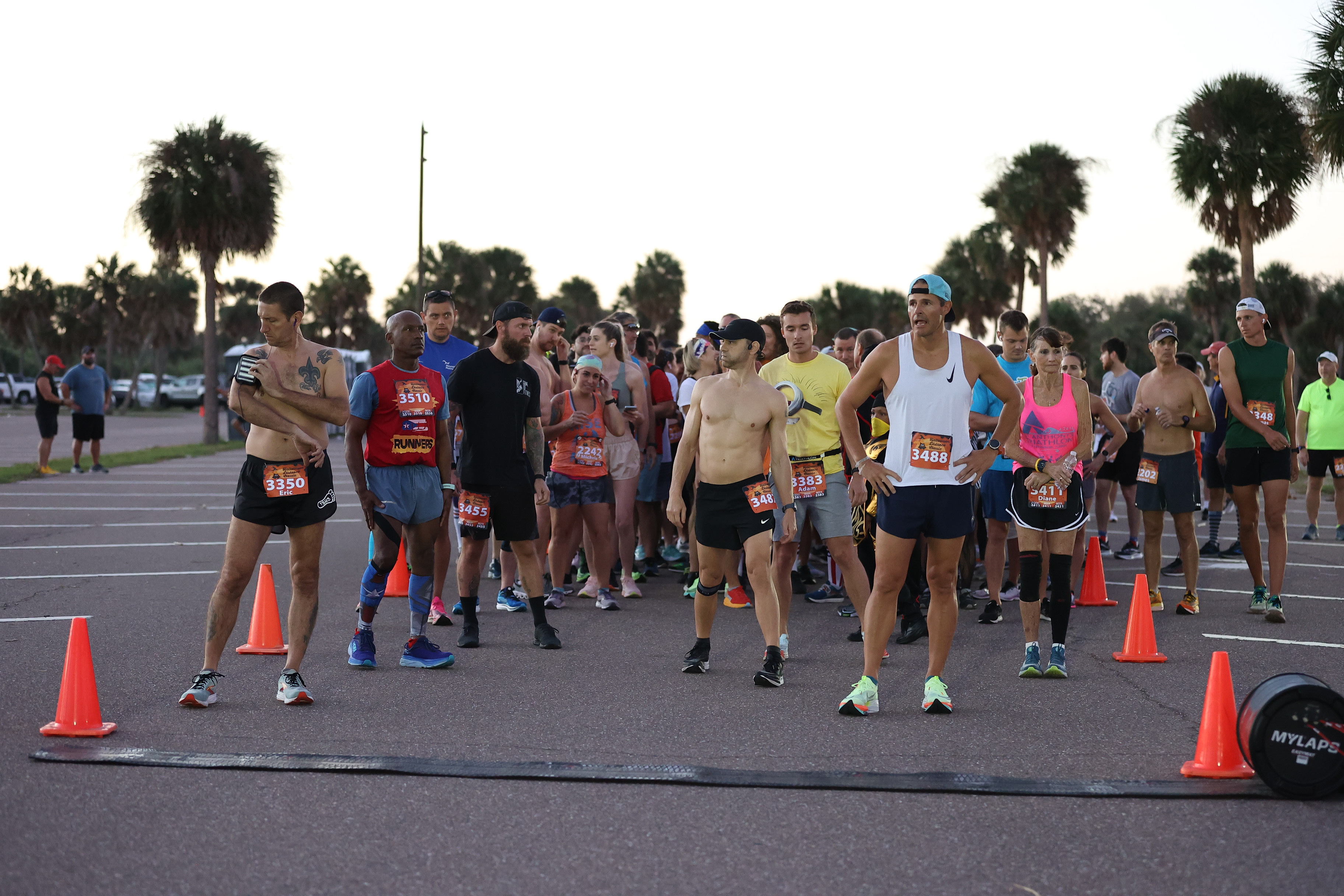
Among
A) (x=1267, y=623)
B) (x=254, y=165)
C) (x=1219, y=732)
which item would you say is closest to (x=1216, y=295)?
(x=254, y=165)

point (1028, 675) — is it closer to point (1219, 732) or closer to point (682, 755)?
point (1219, 732)

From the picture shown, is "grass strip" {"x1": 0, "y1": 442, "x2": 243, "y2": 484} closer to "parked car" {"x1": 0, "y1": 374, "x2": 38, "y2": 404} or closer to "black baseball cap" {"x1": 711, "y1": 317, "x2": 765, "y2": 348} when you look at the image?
"black baseball cap" {"x1": 711, "y1": 317, "x2": 765, "y2": 348}

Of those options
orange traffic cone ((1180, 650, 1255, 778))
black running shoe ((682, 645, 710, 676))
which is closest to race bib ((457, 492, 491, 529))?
black running shoe ((682, 645, 710, 676))

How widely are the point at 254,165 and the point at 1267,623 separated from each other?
30.5 metres

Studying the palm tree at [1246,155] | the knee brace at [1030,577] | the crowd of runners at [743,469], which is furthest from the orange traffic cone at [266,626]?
the palm tree at [1246,155]

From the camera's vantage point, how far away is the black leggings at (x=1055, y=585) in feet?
21.7

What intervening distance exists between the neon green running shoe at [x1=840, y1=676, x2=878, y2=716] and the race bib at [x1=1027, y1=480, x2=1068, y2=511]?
5.82 ft

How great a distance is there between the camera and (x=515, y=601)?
8703mm

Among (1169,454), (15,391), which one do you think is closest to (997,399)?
(1169,454)

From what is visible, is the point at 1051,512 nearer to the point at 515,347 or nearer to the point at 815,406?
the point at 815,406

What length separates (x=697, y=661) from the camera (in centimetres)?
658

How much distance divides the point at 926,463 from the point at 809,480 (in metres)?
1.65

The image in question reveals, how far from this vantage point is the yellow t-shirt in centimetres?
730

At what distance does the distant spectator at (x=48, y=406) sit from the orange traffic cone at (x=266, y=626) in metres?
14.3
